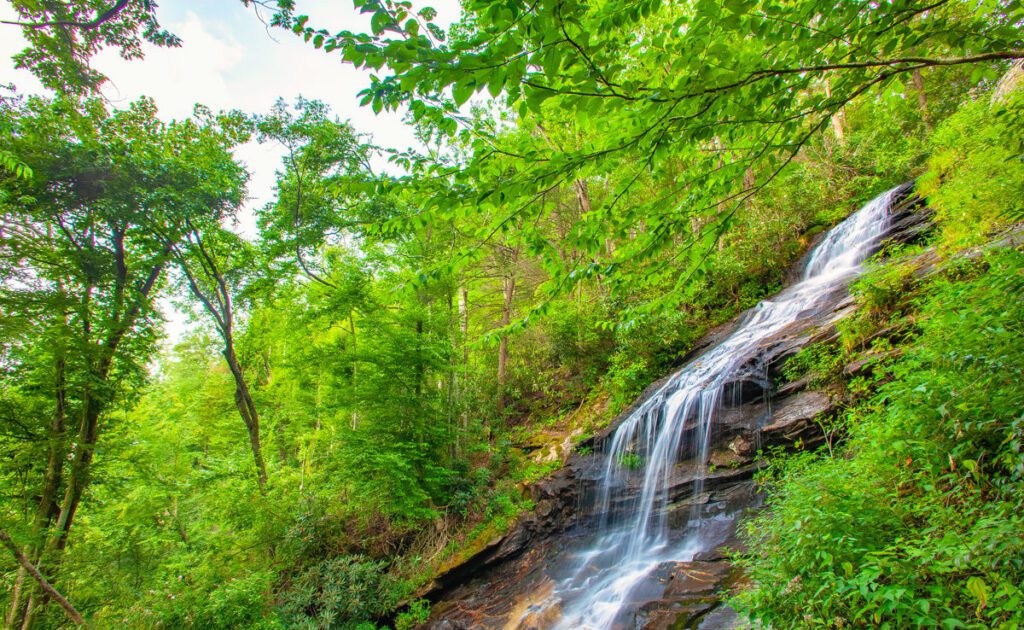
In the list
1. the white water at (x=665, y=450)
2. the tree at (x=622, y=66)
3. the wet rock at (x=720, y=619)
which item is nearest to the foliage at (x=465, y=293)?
the tree at (x=622, y=66)

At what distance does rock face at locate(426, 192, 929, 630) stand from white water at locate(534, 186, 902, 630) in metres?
0.15

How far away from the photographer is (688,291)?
269 centimetres

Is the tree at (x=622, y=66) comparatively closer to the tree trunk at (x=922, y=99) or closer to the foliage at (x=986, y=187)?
the foliage at (x=986, y=187)

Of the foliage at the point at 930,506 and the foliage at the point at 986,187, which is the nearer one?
the foliage at the point at 930,506

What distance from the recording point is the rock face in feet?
14.3

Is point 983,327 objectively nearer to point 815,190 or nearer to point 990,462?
point 990,462

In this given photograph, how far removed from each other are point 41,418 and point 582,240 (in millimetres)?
7279

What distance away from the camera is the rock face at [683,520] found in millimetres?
4371

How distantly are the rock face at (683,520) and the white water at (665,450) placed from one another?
0.15m

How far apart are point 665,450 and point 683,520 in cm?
109

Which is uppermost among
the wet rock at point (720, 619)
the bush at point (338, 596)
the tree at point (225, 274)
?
the tree at point (225, 274)

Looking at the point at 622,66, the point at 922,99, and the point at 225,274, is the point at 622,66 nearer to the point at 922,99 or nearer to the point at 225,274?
the point at 225,274

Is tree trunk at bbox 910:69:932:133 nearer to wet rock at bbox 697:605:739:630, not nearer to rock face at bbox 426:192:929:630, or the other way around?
rock face at bbox 426:192:929:630

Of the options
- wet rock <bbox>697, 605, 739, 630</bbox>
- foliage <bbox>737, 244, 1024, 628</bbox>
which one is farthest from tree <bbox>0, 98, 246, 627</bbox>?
foliage <bbox>737, 244, 1024, 628</bbox>
